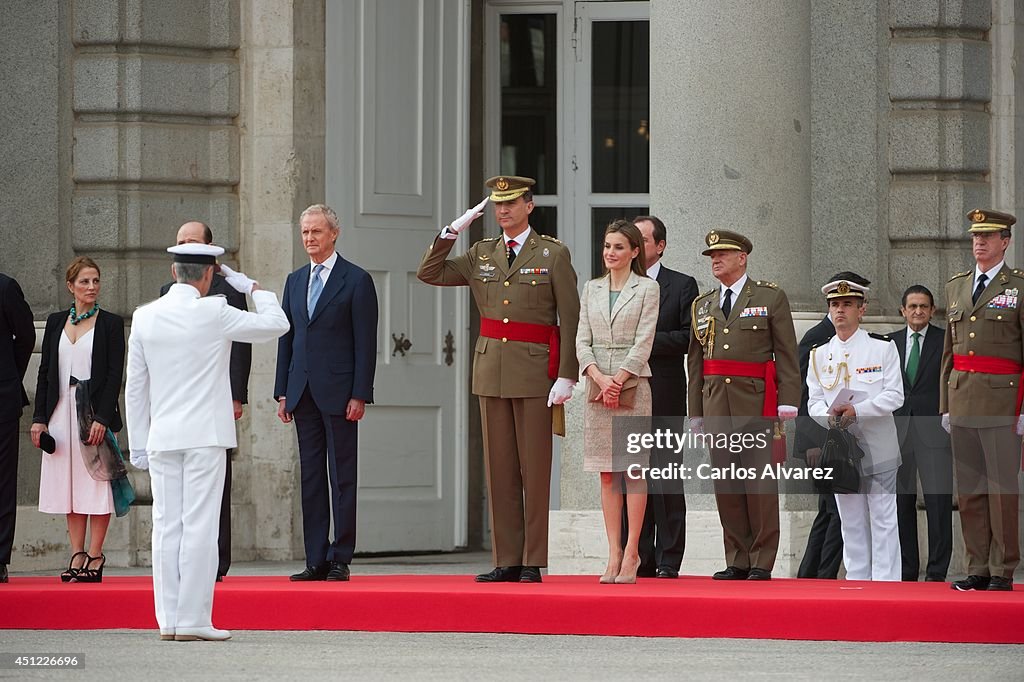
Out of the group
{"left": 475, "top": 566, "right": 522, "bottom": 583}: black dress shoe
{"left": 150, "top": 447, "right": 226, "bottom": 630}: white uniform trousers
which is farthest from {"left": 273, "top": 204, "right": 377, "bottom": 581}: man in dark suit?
{"left": 150, "top": 447, "right": 226, "bottom": 630}: white uniform trousers

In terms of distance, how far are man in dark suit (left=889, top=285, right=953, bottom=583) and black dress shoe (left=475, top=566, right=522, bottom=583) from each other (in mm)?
2720

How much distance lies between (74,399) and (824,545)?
4.15m

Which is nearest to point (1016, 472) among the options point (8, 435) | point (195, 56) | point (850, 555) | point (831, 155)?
point (850, 555)

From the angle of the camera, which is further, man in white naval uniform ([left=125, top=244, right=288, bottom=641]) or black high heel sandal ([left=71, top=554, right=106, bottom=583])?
black high heel sandal ([left=71, top=554, right=106, bottom=583])

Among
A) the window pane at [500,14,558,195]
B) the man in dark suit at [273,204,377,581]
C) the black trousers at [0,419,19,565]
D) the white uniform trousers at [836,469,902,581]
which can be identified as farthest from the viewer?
the window pane at [500,14,558,195]

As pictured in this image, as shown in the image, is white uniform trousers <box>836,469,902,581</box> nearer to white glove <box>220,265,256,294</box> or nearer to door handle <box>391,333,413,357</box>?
door handle <box>391,333,413,357</box>

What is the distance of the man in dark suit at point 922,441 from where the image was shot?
12031mm

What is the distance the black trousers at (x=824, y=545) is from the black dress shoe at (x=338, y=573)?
278 cm

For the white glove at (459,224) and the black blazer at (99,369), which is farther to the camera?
the black blazer at (99,369)

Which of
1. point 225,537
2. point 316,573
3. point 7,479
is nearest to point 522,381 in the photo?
point 316,573

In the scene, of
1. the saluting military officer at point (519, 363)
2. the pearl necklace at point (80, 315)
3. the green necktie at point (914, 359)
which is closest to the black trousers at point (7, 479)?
the pearl necklace at point (80, 315)

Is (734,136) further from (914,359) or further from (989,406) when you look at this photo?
(989,406)

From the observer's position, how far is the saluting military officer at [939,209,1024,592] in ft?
32.3

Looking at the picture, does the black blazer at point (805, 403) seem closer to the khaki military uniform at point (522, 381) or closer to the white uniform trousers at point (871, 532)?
the white uniform trousers at point (871, 532)
